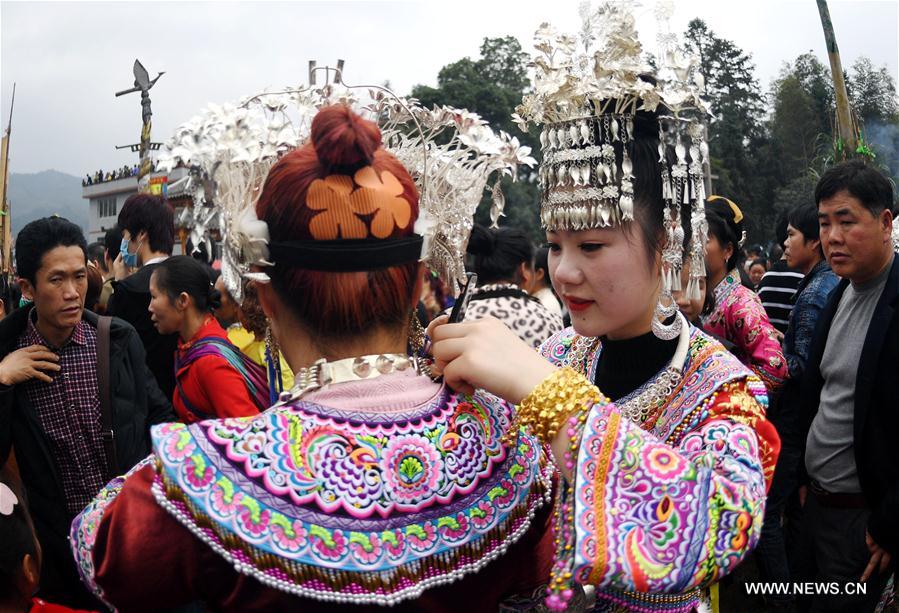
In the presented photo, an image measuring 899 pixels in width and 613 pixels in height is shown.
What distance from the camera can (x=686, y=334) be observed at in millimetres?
2068

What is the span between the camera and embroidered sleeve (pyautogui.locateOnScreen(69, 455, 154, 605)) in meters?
1.36

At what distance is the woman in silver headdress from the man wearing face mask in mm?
3265

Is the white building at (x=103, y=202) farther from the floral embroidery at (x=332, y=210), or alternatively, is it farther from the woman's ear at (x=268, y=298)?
the floral embroidery at (x=332, y=210)

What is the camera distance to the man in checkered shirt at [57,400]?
11.3 ft

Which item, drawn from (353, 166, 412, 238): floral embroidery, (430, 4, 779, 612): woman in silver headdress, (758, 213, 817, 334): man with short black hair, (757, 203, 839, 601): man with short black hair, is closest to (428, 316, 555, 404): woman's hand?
(430, 4, 779, 612): woman in silver headdress

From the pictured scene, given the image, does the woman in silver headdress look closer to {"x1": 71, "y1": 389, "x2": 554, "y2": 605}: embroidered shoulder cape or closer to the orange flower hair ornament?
{"x1": 71, "y1": 389, "x2": 554, "y2": 605}: embroidered shoulder cape

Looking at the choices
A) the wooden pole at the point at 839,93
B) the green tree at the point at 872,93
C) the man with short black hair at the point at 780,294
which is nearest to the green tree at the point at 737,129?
the green tree at the point at 872,93

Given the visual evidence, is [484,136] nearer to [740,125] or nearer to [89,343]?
[89,343]

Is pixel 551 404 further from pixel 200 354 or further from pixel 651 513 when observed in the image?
pixel 200 354

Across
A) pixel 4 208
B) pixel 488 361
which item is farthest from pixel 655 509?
pixel 4 208

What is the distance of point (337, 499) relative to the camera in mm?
1322

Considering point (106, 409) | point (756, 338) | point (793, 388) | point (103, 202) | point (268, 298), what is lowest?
point (793, 388)

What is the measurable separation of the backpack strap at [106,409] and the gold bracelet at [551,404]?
2718mm

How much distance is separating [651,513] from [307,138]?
3.34ft
